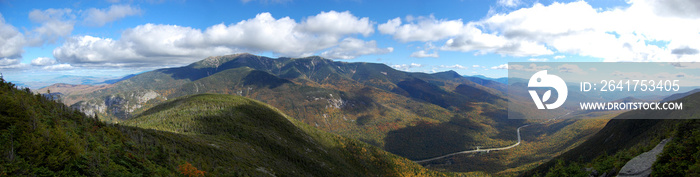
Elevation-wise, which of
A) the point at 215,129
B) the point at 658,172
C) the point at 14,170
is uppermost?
the point at 14,170

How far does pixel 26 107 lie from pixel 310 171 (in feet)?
337

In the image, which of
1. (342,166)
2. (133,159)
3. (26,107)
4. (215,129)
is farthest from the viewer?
(342,166)

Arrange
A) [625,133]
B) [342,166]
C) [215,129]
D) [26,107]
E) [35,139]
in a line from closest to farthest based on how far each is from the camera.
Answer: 1. [35,139]
2. [26,107]
3. [215,129]
4. [625,133]
5. [342,166]

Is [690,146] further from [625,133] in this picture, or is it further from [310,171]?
[625,133]

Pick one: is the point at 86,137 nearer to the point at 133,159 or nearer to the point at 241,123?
the point at 133,159

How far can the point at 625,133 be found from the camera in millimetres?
123812

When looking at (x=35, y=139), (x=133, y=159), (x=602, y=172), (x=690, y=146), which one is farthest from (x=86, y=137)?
(x=602, y=172)

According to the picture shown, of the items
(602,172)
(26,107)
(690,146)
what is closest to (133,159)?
(26,107)

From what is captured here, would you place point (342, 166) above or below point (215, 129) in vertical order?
below

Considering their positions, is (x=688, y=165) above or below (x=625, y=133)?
above

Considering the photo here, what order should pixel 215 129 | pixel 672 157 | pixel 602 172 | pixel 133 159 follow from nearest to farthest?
1. pixel 672 157
2. pixel 133 159
3. pixel 602 172
4. pixel 215 129

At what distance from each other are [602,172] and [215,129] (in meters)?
129

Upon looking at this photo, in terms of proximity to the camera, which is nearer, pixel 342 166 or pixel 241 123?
pixel 241 123

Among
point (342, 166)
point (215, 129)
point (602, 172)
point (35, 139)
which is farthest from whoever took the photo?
point (342, 166)
